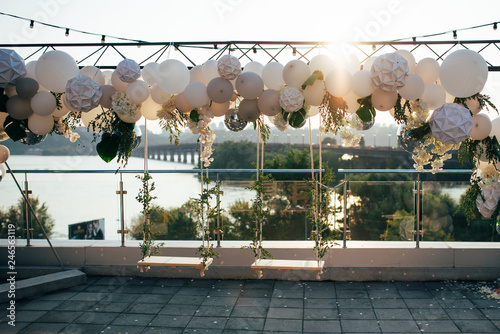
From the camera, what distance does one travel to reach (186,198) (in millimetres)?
5664

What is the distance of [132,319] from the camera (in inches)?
149

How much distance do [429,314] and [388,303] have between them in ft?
1.31

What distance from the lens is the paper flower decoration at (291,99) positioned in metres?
3.29

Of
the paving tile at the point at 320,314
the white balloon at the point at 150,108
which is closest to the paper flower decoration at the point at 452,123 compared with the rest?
the paving tile at the point at 320,314

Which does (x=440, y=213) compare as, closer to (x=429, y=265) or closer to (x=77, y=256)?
(x=429, y=265)

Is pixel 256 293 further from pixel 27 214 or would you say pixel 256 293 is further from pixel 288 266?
pixel 27 214

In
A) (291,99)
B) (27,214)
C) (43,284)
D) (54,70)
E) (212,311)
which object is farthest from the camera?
(27,214)

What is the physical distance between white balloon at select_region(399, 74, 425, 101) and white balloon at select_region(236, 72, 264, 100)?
3.65ft

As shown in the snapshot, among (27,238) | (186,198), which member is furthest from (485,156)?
(27,238)

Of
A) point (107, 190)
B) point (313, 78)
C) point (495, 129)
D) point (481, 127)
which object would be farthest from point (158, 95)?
point (495, 129)

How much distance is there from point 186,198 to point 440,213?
A: 129 inches

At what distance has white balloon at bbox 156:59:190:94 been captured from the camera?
11.2ft

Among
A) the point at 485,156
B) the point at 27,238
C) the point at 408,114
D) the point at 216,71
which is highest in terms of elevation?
the point at 216,71

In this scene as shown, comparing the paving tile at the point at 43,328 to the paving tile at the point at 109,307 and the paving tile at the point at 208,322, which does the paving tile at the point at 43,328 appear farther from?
the paving tile at the point at 208,322
